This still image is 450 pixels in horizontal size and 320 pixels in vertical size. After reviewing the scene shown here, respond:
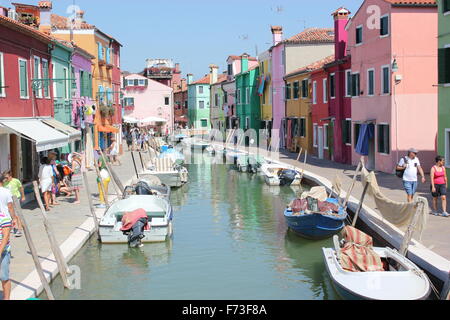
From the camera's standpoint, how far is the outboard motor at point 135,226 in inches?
604

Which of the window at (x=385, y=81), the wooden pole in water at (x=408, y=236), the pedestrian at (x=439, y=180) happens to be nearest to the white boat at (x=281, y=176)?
the window at (x=385, y=81)

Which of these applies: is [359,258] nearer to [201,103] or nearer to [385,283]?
[385,283]

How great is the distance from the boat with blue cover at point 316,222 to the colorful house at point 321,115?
61.9ft

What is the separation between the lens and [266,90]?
5341 cm

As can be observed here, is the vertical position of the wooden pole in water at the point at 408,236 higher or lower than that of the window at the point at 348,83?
lower

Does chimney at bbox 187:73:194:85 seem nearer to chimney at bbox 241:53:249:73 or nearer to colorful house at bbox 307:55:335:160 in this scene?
chimney at bbox 241:53:249:73

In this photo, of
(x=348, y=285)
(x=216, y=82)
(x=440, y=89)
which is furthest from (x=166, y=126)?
(x=348, y=285)

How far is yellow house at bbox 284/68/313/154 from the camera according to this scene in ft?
132

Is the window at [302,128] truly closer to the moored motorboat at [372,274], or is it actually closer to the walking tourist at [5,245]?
the moored motorboat at [372,274]

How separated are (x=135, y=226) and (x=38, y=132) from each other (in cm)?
566

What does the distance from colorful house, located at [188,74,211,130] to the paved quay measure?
2410 inches

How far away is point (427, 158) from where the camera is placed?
25.4 meters
